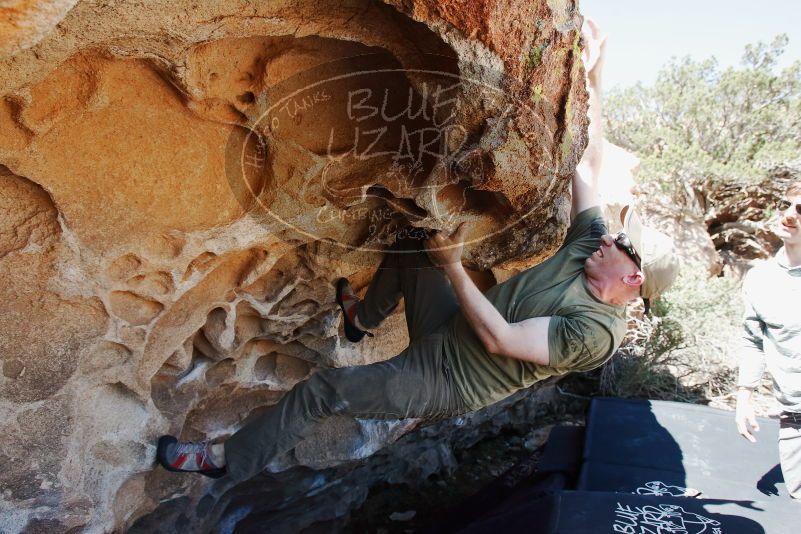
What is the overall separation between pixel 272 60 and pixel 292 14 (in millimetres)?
280

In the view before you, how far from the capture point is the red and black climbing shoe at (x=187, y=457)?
2.34 meters

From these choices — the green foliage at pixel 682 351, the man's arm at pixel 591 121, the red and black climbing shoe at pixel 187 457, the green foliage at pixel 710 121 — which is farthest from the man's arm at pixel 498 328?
the green foliage at pixel 710 121

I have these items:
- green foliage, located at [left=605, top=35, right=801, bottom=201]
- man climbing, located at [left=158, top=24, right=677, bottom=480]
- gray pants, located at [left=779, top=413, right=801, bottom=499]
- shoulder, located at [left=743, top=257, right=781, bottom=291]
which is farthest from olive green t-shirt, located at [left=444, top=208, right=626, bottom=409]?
green foliage, located at [left=605, top=35, right=801, bottom=201]

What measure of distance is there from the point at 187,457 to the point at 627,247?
68.0 inches

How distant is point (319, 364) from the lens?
3.03 meters

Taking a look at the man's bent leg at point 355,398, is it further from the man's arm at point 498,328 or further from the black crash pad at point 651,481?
the black crash pad at point 651,481

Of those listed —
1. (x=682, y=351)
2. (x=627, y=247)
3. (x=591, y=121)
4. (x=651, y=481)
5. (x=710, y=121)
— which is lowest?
(x=651, y=481)

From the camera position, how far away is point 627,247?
2084 mm

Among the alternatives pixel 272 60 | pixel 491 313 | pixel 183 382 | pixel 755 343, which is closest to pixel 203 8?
pixel 272 60

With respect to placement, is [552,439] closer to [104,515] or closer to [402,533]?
[402,533]

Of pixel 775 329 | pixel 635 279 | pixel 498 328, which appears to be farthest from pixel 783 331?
pixel 498 328

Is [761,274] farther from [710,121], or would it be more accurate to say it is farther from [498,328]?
[710,121]

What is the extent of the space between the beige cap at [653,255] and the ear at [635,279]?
2 centimetres

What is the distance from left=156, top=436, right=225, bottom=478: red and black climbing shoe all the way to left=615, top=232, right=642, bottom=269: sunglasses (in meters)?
1.60
